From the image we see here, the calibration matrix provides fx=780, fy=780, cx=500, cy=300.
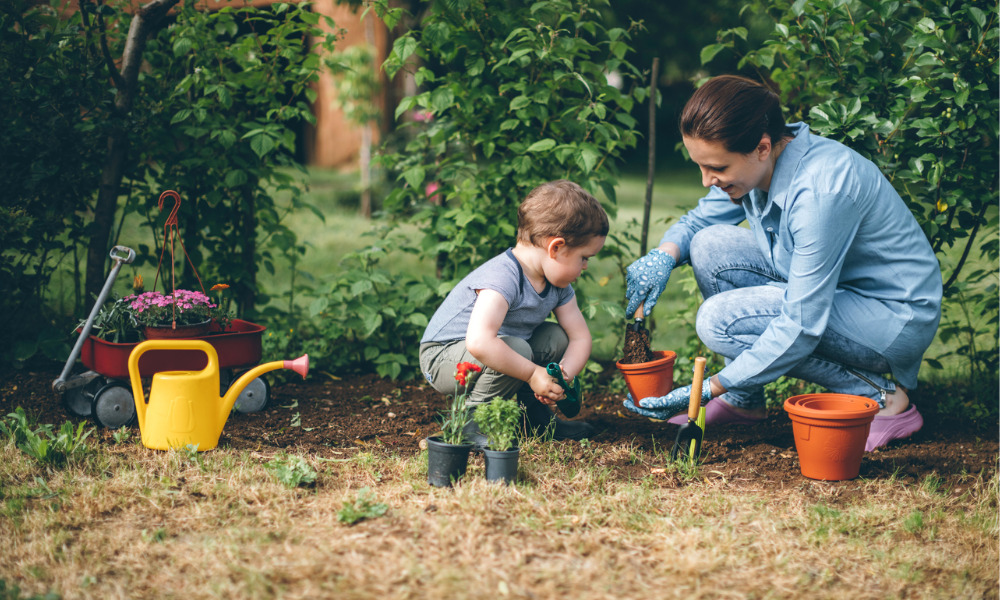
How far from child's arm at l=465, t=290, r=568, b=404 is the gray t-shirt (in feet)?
0.19

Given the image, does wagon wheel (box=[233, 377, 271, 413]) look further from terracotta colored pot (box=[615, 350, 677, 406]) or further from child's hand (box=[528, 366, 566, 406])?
terracotta colored pot (box=[615, 350, 677, 406])

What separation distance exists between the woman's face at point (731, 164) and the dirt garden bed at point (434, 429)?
36.5 inches

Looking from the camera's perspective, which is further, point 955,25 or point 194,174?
point 194,174

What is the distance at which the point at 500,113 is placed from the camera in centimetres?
340

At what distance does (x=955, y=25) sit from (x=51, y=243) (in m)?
3.76

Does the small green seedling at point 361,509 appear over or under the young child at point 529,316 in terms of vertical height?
under

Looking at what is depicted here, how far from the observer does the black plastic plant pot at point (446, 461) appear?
2.29 metres

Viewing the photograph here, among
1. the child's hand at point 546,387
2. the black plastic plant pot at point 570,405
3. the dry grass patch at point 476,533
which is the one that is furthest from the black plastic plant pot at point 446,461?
the black plastic plant pot at point 570,405

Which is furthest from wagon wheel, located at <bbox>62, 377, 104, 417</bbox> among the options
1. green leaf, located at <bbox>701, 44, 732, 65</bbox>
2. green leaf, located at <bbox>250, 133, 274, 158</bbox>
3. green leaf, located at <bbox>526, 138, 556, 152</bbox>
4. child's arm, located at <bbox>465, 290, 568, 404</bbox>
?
green leaf, located at <bbox>701, 44, 732, 65</bbox>

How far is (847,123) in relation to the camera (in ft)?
9.61

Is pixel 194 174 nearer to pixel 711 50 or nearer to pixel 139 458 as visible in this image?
pixel 139 458

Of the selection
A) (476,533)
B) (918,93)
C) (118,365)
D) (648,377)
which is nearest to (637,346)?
(648,377)

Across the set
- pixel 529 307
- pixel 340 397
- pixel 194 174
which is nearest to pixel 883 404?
pixel 529 307

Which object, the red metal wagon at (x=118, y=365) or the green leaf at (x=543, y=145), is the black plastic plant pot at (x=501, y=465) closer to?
the red metal wagon at (x=118, y=365)
